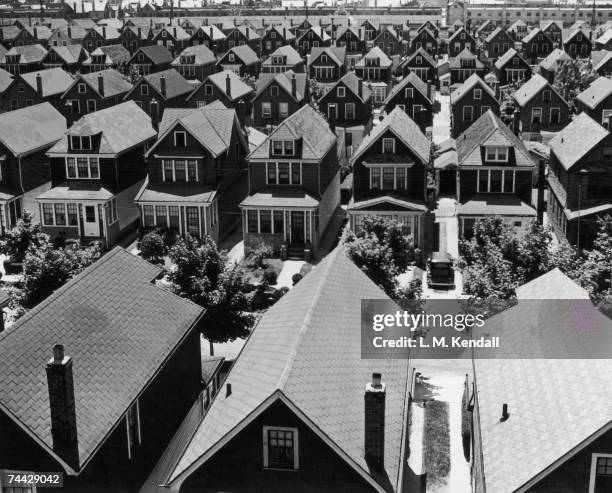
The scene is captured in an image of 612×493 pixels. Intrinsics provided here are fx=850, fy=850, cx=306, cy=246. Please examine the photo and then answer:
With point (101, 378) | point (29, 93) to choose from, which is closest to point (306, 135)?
point (101, 378)

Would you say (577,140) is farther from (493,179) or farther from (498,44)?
(498,44)

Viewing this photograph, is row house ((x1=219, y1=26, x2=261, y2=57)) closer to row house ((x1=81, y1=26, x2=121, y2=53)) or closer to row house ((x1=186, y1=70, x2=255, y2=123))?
row house ((x1=81, y1=26, x2=121, y2=53))

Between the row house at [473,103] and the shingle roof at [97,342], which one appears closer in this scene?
the shingle roof at [97,342]

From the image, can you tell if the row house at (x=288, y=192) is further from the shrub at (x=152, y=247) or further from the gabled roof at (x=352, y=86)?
the gabled roof at (x=352, y=86)

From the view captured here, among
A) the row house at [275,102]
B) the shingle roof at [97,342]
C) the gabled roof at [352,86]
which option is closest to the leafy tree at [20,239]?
the shingle roof at [97,342]

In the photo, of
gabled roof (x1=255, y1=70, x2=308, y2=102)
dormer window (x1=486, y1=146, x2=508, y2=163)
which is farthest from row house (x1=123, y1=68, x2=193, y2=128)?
dormer window (x1=486, y1=146, x2=508, y2=163)

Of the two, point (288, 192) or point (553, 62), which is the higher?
point (553, 62)

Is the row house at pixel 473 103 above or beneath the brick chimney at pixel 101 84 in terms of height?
beneath
